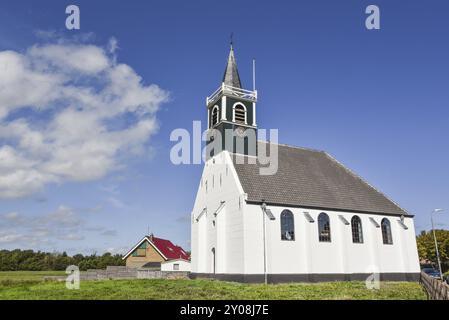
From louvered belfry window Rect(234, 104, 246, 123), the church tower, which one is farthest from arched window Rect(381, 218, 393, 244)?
louvered belfry window Rect(234, 104, 246, 123)

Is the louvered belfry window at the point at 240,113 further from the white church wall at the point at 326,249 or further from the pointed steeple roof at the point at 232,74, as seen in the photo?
the white church wall at the point at 326,249

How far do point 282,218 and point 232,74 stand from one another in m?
15.2

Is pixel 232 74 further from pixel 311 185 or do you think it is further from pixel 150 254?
pixel 150 254

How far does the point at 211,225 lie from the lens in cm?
3141

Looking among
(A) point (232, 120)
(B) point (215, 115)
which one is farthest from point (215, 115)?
(A) point (232, 120)

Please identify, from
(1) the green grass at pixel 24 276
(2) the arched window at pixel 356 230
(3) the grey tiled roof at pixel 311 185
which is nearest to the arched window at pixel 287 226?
(3) the grey tiled roof at pixel 311 185

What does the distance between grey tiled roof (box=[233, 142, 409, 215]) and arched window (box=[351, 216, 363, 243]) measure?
36.5 inches

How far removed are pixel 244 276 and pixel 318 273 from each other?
6.46m

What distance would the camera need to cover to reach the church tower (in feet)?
101

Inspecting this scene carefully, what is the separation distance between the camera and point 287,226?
27656 millimetres

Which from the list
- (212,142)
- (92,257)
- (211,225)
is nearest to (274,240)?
(211,225)

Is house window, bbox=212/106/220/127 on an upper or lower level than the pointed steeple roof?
lower

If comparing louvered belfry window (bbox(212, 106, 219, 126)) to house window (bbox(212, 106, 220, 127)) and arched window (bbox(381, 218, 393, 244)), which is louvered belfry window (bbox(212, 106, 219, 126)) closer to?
house window (bbox(212, 106, 220, 127))
